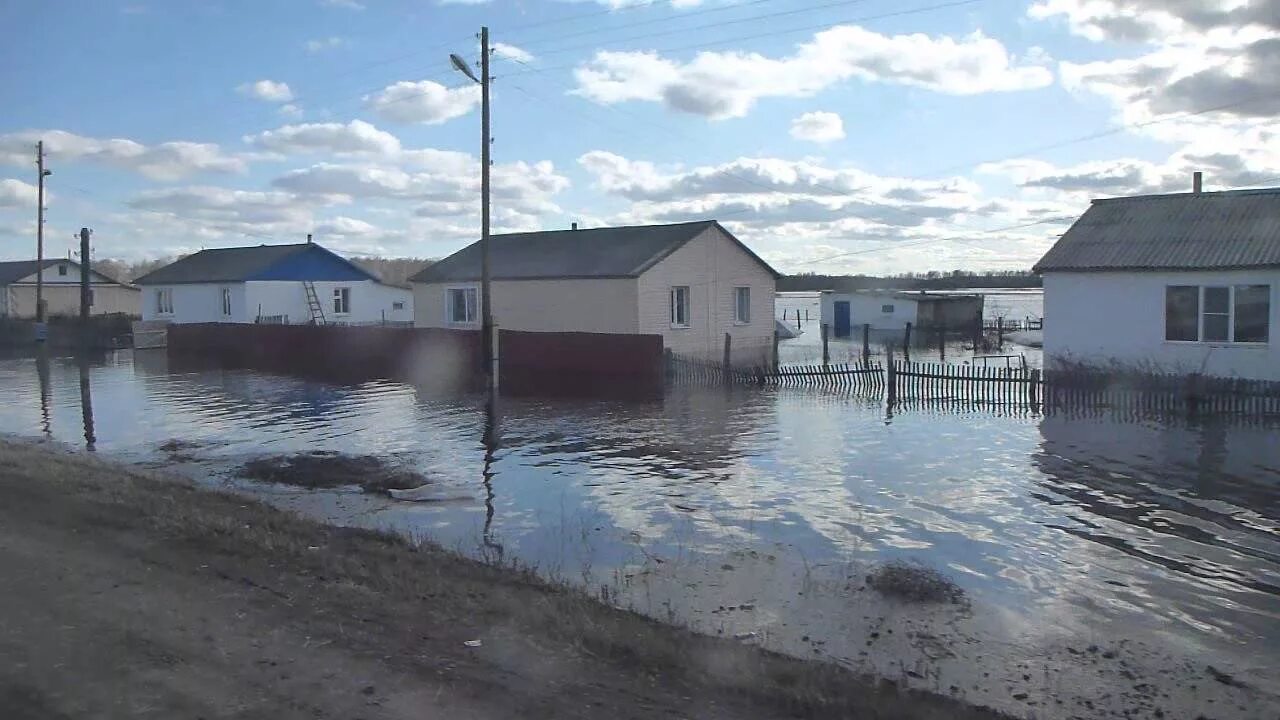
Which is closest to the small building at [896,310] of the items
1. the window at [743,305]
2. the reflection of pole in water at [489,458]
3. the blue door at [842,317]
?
the blue door at [842,317]

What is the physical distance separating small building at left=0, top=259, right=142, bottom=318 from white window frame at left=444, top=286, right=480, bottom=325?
130ft

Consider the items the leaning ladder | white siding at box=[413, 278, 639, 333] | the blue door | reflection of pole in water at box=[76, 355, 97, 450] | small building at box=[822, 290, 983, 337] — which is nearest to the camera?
reflection of pole in water at box=[76, 355, 97, 450]

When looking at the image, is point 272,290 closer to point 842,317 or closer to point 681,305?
point 681,305

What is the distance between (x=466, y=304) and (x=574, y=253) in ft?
15.6

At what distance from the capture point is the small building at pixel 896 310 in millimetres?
58500

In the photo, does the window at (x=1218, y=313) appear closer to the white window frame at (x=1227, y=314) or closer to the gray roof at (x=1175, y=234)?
the white window frame at (x=1227, y=314)

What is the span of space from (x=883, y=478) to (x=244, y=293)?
42016mm

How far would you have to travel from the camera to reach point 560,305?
119 feet

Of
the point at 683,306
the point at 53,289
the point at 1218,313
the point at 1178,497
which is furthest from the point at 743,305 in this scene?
the point at 53,289

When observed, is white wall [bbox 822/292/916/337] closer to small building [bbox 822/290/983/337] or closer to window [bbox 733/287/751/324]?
small building [bbox 822/290/983/337]

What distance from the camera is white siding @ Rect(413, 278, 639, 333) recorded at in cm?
3409

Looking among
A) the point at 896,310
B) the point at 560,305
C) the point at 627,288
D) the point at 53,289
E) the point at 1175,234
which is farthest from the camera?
the point at 53,289

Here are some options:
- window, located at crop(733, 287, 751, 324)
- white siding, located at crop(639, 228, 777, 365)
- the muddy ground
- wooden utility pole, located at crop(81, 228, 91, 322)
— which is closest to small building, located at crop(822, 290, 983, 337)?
white siding, located at crop(639, 228, 777, 365)

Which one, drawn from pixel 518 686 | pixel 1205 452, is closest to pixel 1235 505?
pixel 1205 452
